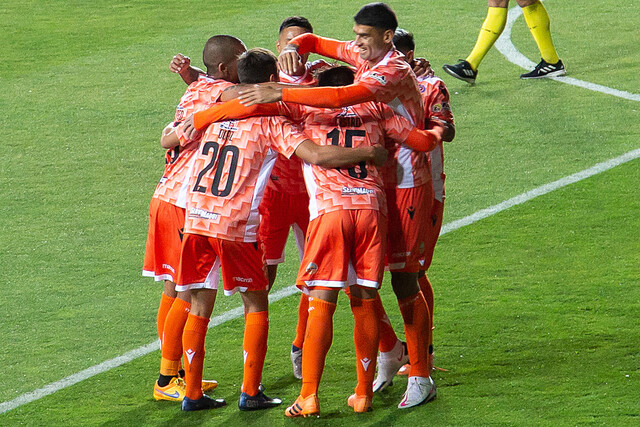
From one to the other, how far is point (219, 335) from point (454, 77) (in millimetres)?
5549

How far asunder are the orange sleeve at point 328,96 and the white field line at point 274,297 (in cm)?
198

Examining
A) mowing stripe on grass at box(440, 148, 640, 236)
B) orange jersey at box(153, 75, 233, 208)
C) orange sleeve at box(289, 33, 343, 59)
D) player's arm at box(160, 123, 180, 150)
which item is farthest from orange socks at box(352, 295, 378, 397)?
mowing stripe on grass at box(440, 148, 640, 236)

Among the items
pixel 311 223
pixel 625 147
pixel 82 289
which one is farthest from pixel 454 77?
pixel 311 223

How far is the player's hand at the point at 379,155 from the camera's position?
507 cm

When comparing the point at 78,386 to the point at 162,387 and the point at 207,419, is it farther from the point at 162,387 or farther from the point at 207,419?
the point at 207,419

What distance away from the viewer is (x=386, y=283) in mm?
7180

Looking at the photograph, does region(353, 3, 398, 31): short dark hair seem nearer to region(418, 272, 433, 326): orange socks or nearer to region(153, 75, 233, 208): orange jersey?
region(153, 75, 233, 208): orange jersey

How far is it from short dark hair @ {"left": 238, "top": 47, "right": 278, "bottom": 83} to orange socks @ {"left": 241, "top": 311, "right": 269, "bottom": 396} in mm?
1167

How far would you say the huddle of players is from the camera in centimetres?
505

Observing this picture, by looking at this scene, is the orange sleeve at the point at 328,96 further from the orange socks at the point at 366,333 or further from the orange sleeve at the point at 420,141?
the orange socks at the point at 366,333

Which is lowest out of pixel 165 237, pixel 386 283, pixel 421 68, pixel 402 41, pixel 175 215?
pixel 386 283

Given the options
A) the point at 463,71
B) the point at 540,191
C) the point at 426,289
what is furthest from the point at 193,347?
the point at 463,71

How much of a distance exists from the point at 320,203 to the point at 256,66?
2.46 feet

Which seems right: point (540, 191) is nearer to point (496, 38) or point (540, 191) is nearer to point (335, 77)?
point (496, 38)
